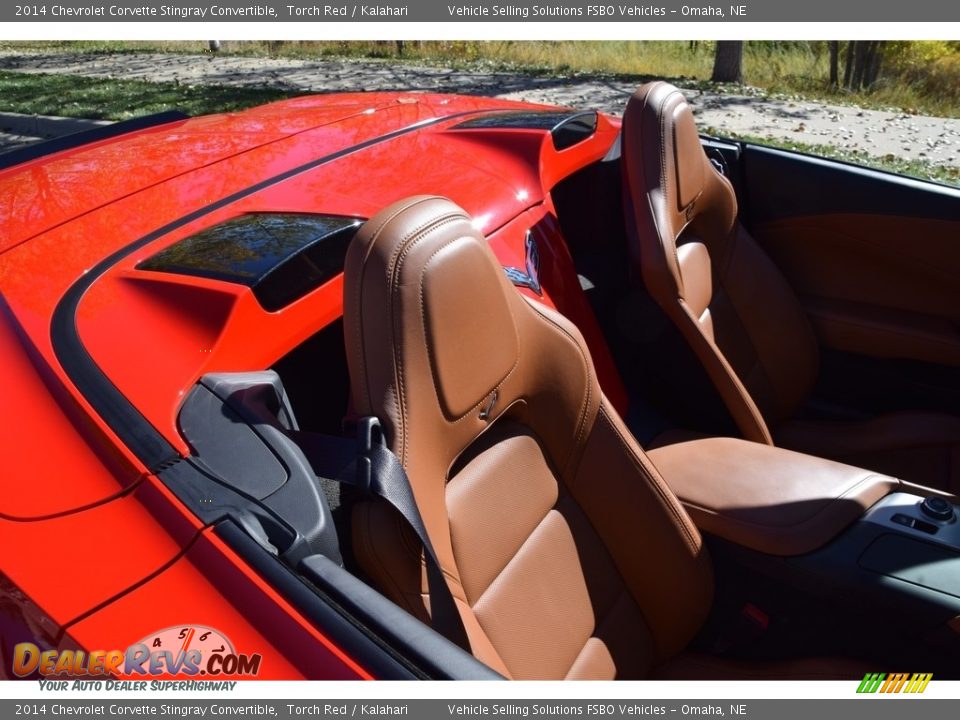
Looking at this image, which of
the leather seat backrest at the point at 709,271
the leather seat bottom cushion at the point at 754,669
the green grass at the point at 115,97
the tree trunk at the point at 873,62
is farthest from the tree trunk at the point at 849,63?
the leather seat bottom cushion at the point at 754,669

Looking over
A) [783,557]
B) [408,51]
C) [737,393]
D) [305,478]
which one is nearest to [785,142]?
[737,393]

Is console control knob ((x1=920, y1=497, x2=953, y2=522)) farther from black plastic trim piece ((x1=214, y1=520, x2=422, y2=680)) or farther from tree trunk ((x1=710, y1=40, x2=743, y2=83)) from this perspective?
tree trunk ((x1=710, y1=40, x2=743, y2=83))

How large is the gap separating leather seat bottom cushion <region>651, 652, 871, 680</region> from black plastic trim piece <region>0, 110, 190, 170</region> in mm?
1940

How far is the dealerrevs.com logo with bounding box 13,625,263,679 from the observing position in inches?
39.4

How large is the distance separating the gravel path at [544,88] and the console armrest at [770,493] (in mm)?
4476

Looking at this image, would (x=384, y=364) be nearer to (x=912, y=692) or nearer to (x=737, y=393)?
(x=912, y=692)

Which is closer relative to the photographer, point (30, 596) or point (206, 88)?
point (30, 596)

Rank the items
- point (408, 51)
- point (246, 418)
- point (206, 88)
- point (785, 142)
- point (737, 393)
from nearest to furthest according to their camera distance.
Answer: point (246, 418) → point (737, 393) → point (785, 142) → point (206, 88) → point (408, 51)

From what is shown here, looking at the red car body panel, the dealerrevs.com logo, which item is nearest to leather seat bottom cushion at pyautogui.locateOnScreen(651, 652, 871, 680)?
the red car body panel

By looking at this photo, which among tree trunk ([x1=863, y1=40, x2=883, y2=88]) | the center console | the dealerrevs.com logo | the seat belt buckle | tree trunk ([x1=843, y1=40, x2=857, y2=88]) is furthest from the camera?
tree trunk ([x1=863, y1=40, x2=883, y2=88])

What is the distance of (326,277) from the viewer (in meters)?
1.58

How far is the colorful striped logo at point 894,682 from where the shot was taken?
1.38 m

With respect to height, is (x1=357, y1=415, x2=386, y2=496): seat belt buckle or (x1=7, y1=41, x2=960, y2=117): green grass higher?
(x1=7, y1=41, x2=960, y2=117): green grass

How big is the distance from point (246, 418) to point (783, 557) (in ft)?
4.04
